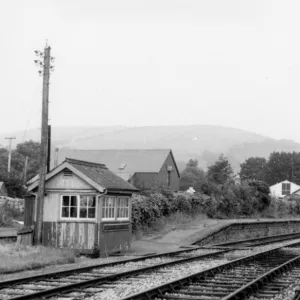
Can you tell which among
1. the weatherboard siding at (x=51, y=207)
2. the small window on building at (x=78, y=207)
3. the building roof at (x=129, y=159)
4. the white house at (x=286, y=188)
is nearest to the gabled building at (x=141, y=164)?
the building roof at (x=129, y=159)

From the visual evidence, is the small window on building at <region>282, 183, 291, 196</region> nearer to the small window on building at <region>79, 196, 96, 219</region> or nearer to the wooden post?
the small window on building at <region>79, 196, 96, 219</region>

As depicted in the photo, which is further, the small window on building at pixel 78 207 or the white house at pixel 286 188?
the white house at pixel 286 188

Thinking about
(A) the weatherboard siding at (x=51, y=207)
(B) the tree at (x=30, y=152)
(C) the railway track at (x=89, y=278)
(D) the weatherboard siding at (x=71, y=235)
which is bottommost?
(C) the railway track at (x=89, y=278)

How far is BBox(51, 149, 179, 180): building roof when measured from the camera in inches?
2724

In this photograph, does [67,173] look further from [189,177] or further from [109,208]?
[189,177]

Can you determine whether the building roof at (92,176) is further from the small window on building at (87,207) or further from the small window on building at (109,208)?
the small window on building at (87,207)

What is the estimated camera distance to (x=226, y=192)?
168ft

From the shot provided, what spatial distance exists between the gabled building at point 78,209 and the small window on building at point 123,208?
0.47m

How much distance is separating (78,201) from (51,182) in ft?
4.33

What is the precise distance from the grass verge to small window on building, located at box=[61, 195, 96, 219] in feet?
4.69

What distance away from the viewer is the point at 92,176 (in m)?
21.3

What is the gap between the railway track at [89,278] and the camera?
11.4 meters

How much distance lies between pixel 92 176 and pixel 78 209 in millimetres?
1306

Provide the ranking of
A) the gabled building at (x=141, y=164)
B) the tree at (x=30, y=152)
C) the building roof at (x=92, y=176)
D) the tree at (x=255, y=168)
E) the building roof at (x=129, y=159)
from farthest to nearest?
1. the tree at (x=255, y=168)
2. the tree at (x=30, y=152)
3. the building roof at (x=129, y=159)
4. the gabled building at (x=141, y=164)
5. the building roof at (x=92, y=176)
